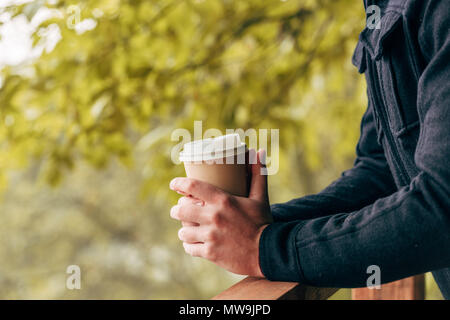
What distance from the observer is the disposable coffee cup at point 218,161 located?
A: 784 millimetres

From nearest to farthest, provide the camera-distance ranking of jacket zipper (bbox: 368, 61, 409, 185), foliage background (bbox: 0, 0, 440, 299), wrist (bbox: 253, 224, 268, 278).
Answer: wrist (bbox: 253, 224, 268, 278) → jacket zipper (bbox: 368, 61, 409, 185) → foliage background (bbox: 0, 0, 440, 299)

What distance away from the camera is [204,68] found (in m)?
2.07

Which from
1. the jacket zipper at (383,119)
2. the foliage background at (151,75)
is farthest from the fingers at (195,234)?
the foliage background at (151,75)

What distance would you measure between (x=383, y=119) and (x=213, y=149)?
0.31m

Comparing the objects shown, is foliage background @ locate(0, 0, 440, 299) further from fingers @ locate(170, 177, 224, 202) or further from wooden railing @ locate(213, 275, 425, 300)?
fingers @ locate(170, 177, 224, 202)

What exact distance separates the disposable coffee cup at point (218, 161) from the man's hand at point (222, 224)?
0.11ft

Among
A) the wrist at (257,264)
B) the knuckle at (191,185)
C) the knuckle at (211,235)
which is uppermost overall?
the knuckle at (191,185)

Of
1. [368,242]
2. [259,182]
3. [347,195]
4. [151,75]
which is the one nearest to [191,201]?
[259,182]

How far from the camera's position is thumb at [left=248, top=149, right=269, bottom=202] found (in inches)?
31.6

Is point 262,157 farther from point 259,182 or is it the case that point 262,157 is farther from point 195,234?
point 195,234

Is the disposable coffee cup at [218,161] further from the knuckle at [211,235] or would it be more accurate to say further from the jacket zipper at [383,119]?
the jacket zipper at [383,119]

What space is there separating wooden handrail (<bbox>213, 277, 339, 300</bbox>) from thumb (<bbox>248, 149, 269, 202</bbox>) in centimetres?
13

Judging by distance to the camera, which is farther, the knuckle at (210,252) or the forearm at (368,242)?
the knuckle at (210,252)

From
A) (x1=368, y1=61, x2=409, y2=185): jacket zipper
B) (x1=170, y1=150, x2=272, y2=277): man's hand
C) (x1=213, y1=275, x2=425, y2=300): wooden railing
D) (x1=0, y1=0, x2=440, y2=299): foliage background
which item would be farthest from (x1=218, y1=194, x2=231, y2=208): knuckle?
(x1=0, y1=0, x2=440, y2=299): foliage background
